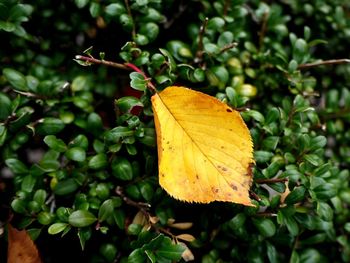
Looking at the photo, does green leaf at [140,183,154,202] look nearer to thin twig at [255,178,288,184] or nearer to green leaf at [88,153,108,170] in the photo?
green leaf at [88,153,108,170]

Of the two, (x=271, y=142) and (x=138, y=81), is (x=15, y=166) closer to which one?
(x=138, y=81)

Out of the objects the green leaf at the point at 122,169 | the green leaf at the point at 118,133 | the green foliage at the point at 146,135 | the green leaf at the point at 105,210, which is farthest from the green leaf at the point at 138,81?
the green leaf at the point at 105,210

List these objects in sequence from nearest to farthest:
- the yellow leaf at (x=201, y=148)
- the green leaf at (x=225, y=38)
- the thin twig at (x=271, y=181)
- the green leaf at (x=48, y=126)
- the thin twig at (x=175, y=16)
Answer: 1. the yellow leaf at (x=201, y=148)
2. the thin twig at (x=271, y=181)
3. the green leaf at (x=48, y=126)
4. the green leaf at (x=225, y=38)
5. the thin twig at (x=175, y=16)

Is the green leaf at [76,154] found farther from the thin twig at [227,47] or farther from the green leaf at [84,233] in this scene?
the thin twig at [227,47]

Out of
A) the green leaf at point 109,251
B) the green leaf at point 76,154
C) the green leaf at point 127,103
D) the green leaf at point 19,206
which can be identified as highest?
the green leaf at point 127,103

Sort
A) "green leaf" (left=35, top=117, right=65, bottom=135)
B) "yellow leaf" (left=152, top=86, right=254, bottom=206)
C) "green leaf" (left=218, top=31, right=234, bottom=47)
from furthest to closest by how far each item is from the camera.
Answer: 1. "green leaf" (left=218, top=31, right=234, bottom=47)
2. "green leaf" (left=35, top=117, right=65, bottom=135)
3. "yellow leaf" (left=152, top=86, right=254, bottom=206)

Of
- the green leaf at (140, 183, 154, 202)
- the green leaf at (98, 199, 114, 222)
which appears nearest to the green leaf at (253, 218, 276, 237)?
the green leaf at (140, 183, 154, 202)

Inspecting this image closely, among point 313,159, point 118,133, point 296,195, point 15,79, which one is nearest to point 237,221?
point 296,195
